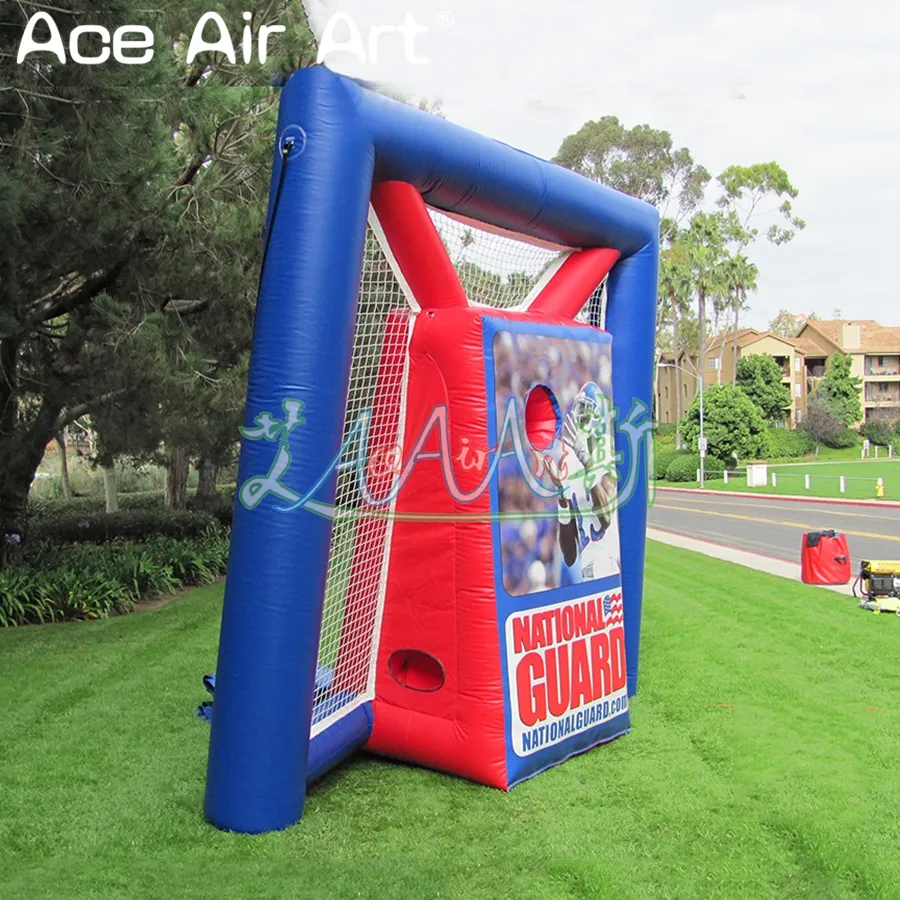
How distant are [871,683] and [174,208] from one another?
7.95 metres

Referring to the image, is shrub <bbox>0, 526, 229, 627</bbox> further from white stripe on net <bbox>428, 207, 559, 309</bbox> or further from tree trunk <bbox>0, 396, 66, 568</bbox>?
white stripe on net <bbox>428, 207, 559, 309</bbox>

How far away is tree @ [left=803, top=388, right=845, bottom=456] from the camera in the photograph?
57312mm

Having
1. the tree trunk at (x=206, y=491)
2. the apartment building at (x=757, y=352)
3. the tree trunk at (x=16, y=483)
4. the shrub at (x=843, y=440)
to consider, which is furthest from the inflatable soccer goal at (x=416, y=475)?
the apartment building at (x=757, y=352)

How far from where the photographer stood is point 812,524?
21125 mm

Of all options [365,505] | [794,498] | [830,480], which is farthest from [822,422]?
[365,505]

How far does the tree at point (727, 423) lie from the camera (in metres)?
46.2

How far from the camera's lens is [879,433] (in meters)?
60.4

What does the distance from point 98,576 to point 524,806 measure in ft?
25.2

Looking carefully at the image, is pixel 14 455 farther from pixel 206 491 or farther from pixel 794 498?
pixel 794 498

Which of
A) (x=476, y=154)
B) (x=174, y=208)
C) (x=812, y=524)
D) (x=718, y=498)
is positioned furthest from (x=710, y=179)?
(x=476, y=154)

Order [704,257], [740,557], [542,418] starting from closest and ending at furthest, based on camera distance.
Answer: [542,418] < [740,557] < [704,257]

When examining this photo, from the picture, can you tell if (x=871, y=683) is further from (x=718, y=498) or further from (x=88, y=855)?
(x=718, y=498)

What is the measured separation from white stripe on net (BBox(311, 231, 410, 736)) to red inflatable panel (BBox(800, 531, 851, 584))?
25.7ft

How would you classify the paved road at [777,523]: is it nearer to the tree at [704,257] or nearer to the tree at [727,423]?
the tree at [727,423]
